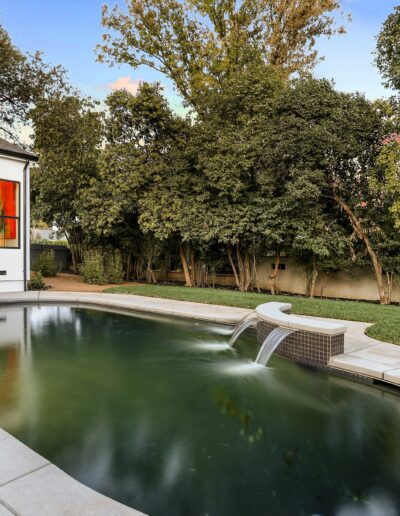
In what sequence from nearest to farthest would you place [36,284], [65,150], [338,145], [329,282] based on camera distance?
[338,145]
[36,284]
[329,282]
[65,150]

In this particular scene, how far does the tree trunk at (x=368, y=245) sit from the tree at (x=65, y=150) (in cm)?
804

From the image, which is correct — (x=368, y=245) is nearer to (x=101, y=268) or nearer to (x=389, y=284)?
(x=389, y=284)

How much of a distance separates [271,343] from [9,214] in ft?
27.5

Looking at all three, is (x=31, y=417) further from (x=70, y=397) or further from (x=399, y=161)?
(x=399, y=161)

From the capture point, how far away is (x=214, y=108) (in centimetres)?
1140

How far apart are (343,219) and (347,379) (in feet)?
23.3

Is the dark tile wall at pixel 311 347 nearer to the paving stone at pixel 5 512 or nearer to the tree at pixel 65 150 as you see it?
the paving stone at pixel 5 512

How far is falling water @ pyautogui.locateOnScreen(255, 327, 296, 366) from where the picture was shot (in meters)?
4.57

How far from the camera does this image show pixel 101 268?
1251 centimetres

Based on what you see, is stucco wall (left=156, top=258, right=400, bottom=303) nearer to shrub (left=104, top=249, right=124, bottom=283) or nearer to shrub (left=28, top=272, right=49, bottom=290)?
shrub (left=104, top=249, right=124, bottom=283)

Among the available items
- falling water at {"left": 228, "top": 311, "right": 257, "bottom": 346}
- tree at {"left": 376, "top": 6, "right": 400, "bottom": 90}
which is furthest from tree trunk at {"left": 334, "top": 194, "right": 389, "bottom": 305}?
falling water at {"left": 228, "top": 311, "right": 257, "bottom": 346}

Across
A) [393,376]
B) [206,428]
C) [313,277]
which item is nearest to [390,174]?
[313,277]

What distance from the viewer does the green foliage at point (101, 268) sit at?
1243 centimetres

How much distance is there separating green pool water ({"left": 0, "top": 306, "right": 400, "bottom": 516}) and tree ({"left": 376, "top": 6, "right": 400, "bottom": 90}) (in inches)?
298
